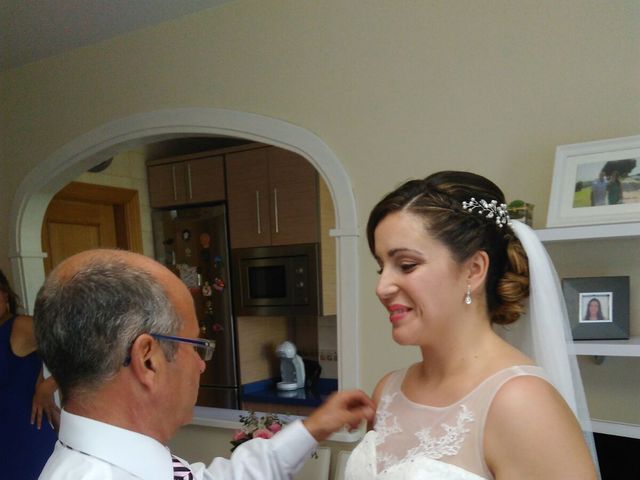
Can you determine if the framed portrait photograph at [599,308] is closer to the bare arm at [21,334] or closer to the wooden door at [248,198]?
the bare arm at [21,334]

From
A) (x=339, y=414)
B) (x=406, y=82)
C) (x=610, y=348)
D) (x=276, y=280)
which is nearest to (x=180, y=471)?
(x=339, y=414)

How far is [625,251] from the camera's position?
1.60m

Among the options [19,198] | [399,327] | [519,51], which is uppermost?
[519,51]

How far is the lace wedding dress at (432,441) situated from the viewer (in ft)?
3.40

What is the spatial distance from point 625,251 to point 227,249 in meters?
2.82

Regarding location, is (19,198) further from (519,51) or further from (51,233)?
(519,51)

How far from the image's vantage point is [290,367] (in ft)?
12.6

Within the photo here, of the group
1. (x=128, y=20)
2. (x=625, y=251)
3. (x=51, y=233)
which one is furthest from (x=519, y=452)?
(x=51, y=233)

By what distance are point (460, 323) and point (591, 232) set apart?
59cm

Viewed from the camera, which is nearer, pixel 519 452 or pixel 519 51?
pixel 519 452

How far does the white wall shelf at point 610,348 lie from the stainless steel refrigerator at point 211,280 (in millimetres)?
2790

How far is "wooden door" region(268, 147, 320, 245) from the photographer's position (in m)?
3.53

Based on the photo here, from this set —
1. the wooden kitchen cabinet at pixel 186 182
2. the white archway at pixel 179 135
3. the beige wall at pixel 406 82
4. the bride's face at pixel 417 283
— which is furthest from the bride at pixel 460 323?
the wooden kitchen cabinet at pixel 186 182

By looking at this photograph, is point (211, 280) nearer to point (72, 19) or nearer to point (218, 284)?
point (218, 284)
